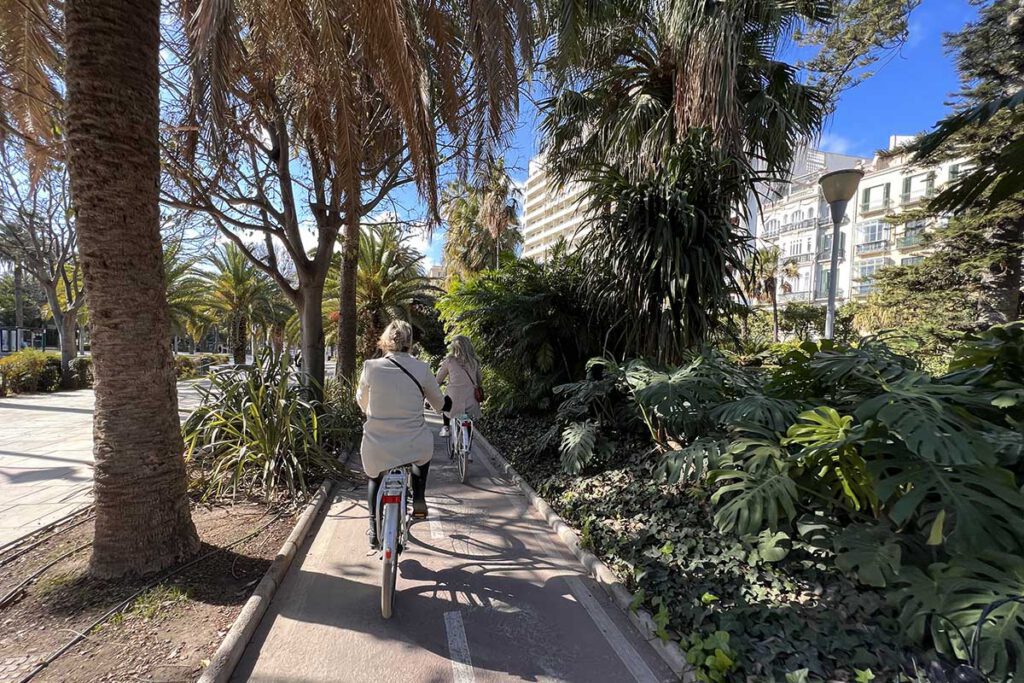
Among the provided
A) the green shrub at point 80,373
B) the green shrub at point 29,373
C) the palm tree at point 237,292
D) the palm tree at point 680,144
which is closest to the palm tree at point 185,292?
the palm tree at point 237,292

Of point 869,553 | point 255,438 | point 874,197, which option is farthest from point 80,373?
point 874,197

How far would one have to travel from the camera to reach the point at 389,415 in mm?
3512

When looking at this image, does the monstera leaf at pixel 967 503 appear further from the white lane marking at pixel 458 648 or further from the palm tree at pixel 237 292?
the palm tree at pixel 237 292

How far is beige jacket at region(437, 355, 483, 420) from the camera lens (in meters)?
6.52

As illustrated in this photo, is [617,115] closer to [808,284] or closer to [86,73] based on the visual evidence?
[86,73]

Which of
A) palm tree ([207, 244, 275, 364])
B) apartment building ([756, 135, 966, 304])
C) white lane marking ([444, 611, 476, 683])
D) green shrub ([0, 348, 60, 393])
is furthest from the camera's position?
apartment building ([756, 135, 966, 304])

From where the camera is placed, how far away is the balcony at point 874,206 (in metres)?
34.0

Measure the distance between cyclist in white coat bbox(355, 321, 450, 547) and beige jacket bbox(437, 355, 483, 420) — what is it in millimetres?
2850

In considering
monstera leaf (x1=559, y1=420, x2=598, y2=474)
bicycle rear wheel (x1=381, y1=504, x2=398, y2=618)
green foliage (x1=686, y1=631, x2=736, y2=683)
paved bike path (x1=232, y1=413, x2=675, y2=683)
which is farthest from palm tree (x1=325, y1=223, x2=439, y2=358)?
green foliage (x1=686, y1=631, x2=736, y2=683)

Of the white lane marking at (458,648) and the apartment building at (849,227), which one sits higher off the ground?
the apartment building at (849,227)

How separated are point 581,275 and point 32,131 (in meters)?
7.75

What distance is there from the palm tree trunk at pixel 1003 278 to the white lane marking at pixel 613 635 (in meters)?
14.7

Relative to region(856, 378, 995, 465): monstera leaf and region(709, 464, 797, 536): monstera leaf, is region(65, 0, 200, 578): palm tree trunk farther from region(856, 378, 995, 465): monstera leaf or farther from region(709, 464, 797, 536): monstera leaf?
region(856, 378, 995, 465): monstera leaf

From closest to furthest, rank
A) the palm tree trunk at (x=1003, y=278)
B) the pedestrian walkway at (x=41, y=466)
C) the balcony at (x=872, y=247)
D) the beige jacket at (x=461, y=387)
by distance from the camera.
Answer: the pedestrian walkway at (x=41, y=466), the beige jacket at (x=461, y=387), the palm tree trunk at (x=1003, y=278), the balcony at (x=872, y=247)
